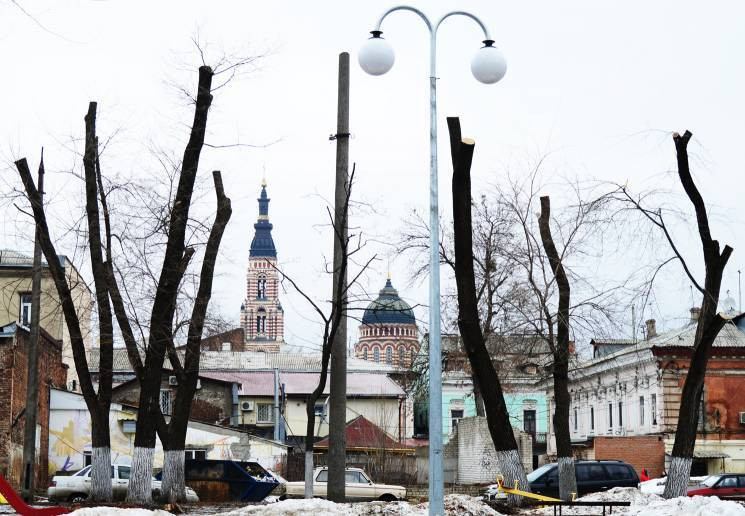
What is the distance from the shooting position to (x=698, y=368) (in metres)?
21.0

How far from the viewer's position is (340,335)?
19281 millimetres

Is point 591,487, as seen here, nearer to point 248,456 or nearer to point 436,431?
point 436,431

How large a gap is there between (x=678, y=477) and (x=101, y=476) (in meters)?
11.2

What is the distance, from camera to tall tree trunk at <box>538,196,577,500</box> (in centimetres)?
2408

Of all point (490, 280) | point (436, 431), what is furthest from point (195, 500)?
point (436, 431)

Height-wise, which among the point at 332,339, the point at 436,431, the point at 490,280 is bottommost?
the point at 436,431

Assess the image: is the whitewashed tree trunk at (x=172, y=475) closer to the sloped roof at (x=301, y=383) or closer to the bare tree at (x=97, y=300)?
the bare tree at (x=97, y=300)

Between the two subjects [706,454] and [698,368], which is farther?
[706,454]

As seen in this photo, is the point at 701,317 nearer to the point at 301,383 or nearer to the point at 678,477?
the point at 678,477

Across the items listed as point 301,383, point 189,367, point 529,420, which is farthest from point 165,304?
point 529,420

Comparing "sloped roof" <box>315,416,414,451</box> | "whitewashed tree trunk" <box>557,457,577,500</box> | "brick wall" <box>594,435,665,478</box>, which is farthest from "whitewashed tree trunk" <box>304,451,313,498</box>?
"sloped roof" <box>315,416,414,451</box>

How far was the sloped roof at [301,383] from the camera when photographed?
6750cm

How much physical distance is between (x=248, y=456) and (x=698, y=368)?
31.5m

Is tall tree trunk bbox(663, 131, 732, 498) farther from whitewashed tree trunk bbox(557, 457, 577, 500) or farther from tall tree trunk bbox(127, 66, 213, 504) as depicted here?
tall tree trunk bbox(127, 66, 213, 504)
